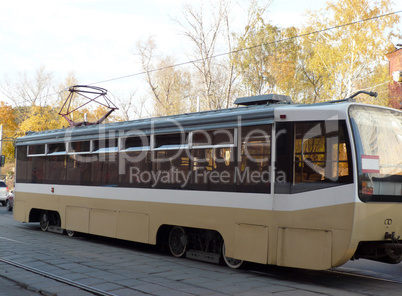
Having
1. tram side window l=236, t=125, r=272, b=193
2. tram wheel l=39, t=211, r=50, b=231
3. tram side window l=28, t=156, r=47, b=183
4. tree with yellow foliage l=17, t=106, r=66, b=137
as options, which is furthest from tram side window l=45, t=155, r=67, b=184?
tree with yellow foliage l=17, t=106, r=66, b=137

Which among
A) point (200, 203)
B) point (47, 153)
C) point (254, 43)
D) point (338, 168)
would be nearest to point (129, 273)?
point (200, 203)

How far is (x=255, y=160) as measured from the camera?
8.80 m

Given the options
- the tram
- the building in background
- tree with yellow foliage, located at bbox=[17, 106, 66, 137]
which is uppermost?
the building in background

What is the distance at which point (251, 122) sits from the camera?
29.3 ft

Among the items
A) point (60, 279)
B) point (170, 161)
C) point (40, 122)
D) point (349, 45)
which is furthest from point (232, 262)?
point (40, 122)

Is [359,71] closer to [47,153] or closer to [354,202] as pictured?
[47,153]

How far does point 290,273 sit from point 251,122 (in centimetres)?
266

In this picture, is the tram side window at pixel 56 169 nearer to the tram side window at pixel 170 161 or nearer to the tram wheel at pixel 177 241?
the tram side window at pixel 170 161

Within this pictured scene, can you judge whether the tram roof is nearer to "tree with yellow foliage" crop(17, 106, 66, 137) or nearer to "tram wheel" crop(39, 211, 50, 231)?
"tram wheel" crop(39, 211, 50, 231)

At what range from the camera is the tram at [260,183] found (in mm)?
7754

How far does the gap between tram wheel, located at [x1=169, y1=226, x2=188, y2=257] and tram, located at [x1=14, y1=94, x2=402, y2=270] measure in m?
0.02

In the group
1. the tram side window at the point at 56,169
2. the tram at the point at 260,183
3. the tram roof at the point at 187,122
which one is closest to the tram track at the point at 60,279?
the tram at the point at 260,183

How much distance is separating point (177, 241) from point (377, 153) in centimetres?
445

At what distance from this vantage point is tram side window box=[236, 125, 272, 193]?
8602 millimetres
